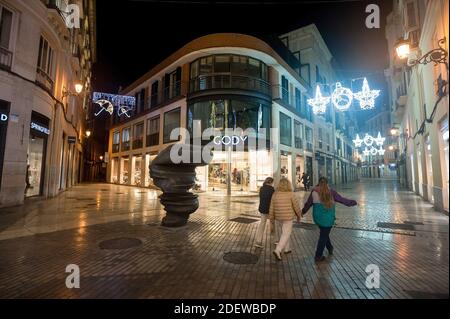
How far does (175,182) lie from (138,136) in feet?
70.6

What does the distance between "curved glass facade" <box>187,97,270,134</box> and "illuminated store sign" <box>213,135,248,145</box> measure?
71 centimetres

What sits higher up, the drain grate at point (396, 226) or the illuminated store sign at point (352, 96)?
the illuminated store sign at point (352, 96)

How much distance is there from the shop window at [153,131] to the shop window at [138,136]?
1498 millimetres

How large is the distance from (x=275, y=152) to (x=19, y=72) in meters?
16.3

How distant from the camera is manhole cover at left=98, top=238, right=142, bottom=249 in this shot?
570 cm

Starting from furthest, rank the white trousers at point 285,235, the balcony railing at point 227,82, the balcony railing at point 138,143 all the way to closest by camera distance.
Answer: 1. the balcony railing at point 138,143
2. the balcony railing at point 227,82
3. the white trousers at point 285,235

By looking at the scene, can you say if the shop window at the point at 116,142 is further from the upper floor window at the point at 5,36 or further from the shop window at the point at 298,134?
the upper floor window at the point at 5,36

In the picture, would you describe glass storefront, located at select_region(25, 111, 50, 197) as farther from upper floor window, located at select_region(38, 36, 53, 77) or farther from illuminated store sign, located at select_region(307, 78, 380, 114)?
illuminated store sign, located at select_region(307, 78, 380, 114)

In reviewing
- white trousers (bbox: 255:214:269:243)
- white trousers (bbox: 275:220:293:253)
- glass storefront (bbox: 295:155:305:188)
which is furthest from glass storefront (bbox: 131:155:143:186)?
white trousers (bbox: 275:220:293:253)

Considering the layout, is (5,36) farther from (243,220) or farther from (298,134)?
(298,134)

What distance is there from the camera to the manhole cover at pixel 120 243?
5699 mm

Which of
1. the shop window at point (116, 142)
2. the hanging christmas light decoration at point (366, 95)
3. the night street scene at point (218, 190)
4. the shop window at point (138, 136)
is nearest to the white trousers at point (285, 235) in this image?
the night street scene at point (218, 190)
